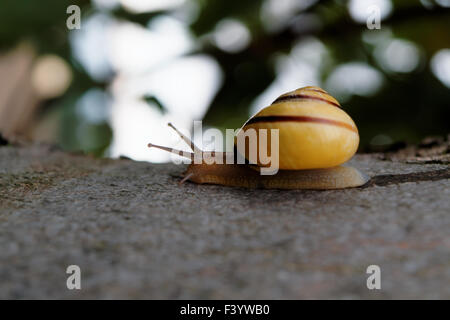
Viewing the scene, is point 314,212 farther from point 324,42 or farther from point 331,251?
point 324,42

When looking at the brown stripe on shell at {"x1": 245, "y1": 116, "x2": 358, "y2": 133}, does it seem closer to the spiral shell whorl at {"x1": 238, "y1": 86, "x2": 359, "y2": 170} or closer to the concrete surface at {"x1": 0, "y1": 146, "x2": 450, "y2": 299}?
the spiral shell whorl at {"x1": 238, "y1": 86, "x2": 359, "y2": 170}
